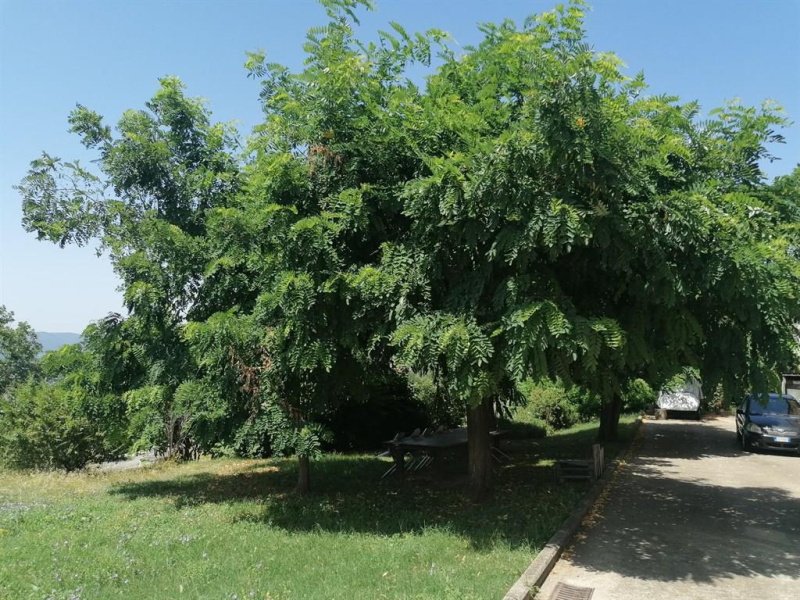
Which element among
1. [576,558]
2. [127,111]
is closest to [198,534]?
[576,558]

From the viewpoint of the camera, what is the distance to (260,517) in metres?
9.28

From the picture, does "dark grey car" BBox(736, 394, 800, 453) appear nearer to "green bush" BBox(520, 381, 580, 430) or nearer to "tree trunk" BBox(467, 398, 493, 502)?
"green bush" BBox(520, 381, 580, 430)

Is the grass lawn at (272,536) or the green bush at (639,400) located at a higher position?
the green bush at (639,400)

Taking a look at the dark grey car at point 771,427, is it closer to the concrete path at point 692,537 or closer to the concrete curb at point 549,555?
the concrete path at point 692,537

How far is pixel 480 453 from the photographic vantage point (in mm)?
10344

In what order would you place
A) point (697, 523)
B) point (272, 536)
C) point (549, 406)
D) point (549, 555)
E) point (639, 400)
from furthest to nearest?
1. point (639, 400)
2. point (549, 406)
3. point (697, 523)
4. point (272, 536)
5. point (549, 555)

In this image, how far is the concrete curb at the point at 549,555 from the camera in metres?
5.82

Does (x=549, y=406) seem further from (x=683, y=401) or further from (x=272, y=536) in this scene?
(x=272, y=536)

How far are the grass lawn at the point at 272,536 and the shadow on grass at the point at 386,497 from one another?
3 cm

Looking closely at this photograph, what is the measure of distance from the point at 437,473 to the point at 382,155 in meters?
7.86

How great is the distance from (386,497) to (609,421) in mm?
10286

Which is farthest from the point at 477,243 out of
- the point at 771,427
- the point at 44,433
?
the point at 771,427

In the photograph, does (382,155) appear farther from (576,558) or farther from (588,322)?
(576,558)

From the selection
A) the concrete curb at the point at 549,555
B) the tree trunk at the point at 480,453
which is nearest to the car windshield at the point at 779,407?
the concrete curb at the point at 549,555
